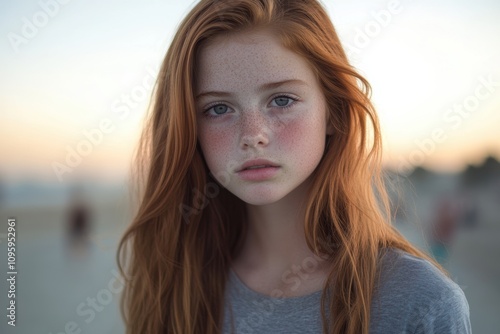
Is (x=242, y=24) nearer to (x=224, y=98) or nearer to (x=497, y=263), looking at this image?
(x=224, y=98)

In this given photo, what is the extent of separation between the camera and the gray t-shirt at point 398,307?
1424 millimetres

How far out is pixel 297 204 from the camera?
5.98 ft

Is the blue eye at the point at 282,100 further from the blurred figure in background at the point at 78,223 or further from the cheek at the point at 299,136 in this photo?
the blurred figure in background at the point at 78,223

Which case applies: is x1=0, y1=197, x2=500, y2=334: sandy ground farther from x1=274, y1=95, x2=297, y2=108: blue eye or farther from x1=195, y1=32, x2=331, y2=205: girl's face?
x1=274, y1=95, x2=297, y2=108: blue eye

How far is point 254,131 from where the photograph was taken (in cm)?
159

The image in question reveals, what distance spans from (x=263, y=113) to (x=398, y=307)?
0.72m

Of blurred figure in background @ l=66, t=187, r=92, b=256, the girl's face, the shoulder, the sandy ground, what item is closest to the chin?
the girl's face

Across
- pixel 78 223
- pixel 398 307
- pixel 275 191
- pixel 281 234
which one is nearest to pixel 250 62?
pixel 275 191

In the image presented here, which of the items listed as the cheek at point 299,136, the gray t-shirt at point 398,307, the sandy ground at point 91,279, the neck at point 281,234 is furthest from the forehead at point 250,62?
the sandy ground at point 91,279

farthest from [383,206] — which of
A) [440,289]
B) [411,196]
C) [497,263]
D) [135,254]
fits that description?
[497,263]

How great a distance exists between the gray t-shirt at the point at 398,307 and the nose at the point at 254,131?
532 mm

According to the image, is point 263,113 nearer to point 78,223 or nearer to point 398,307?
point 398,307

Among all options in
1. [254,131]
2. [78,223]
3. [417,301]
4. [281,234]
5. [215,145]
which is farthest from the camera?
[78,223]

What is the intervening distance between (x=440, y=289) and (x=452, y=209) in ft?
17.5
